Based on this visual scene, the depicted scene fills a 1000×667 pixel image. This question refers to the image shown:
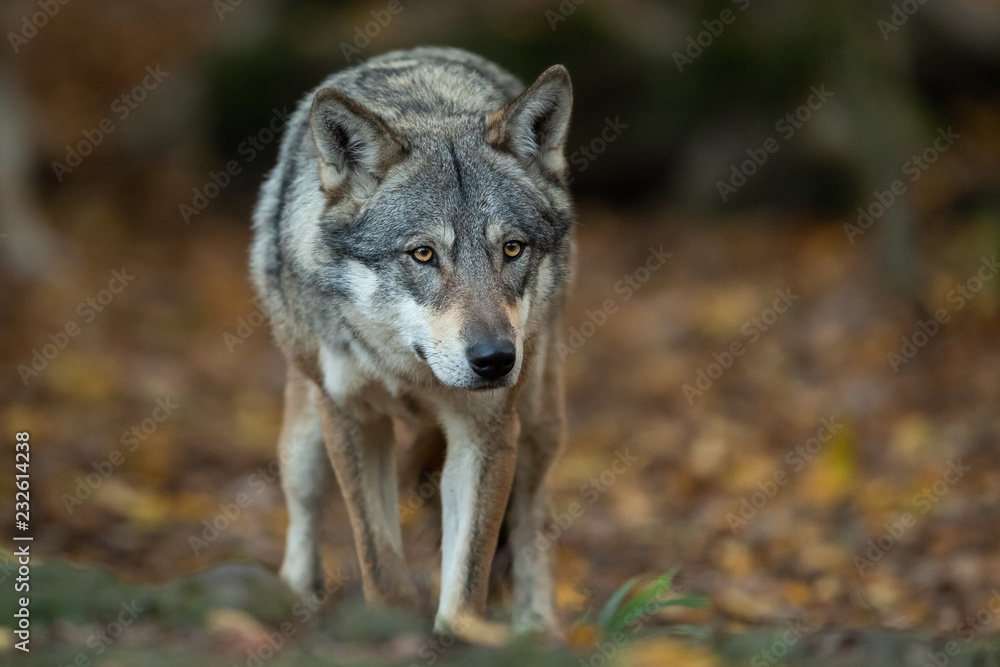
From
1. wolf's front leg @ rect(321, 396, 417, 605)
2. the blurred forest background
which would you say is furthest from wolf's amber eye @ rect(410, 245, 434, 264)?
the blurred forest background

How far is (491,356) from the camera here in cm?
430

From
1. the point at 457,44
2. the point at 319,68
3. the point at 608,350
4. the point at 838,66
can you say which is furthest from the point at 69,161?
the point at 838,66

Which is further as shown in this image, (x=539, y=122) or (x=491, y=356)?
(x=539, y=122)

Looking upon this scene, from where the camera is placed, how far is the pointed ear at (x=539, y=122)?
481cm

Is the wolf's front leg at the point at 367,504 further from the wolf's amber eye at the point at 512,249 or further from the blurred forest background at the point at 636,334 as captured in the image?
the wolf's amber eye at the point at 512,249

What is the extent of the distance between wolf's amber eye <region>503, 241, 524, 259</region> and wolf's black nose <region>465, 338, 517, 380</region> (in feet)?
1.62

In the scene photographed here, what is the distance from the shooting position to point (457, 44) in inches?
519

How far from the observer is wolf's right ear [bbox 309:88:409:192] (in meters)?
4.62

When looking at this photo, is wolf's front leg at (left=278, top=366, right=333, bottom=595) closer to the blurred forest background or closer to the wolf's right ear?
the blurred forest background

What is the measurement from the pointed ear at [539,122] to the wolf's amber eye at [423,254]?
66 centimetres

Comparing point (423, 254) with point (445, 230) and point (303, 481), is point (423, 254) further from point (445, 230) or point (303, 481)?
point (303, 481)

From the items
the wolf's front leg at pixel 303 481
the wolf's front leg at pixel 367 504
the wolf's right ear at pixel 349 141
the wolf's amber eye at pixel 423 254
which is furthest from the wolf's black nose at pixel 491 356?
the wolf's front leg at pixel 303 481

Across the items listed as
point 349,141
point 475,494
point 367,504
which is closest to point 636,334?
point 367,504

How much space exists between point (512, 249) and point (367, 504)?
1.56m
